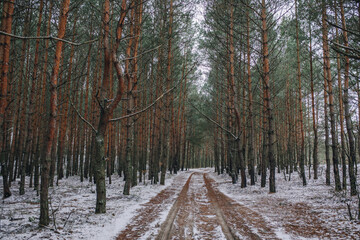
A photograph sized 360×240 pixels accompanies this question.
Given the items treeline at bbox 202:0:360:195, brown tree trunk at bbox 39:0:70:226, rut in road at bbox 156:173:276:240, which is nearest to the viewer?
rut in road at bbox 156:173:276:240

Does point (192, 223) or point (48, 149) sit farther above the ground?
point (48, 149)

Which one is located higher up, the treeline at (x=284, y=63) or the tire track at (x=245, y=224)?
the treeline at (x=284, y=63)

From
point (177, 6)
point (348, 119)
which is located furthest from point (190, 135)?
point (348, 119)

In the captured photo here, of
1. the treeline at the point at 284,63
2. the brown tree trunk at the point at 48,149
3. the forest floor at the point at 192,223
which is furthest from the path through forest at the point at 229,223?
the treeline at the point at 284,63

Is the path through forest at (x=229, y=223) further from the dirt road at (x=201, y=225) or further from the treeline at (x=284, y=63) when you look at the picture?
the treeline at (x=284, y=63)

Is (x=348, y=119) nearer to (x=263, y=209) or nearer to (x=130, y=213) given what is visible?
(x=263, y=209)

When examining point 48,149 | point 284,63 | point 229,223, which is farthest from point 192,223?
point 284,63

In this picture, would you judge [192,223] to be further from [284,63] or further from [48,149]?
[284,63]

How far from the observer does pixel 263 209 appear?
6395mm

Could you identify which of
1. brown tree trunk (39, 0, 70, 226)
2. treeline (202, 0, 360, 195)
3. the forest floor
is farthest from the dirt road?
treeline (202, 0, 360, 195)

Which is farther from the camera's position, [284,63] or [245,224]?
[284,63]

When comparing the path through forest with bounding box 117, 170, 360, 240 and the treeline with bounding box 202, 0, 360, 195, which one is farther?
the treeline with bounding box 202, 0, 360, 195

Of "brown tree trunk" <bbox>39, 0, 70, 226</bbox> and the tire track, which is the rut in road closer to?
the tire track

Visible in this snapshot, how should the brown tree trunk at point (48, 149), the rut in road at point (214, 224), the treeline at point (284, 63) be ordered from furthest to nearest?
the treeline at point (284, 63)
the brown tree trunk at point (48, 149)
the rut in road at point (214, 224)
